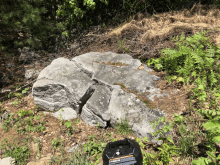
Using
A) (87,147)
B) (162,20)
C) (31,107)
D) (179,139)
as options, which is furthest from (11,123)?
(162,20)

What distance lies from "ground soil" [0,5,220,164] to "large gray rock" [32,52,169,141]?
23cm

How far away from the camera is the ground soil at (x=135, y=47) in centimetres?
336

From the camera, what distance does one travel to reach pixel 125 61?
4.37 m

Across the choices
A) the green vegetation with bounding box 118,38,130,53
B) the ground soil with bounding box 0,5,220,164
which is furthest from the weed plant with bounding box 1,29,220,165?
the green vegetation with bounding box 118,38,130,53

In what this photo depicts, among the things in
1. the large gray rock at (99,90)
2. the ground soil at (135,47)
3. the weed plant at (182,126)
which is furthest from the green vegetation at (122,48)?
the weed plant at (182,126)

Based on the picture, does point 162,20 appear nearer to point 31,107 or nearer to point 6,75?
point 31,107

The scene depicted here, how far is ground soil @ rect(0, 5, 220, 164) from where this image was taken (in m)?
3.36

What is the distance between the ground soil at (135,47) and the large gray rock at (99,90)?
230 millimetres

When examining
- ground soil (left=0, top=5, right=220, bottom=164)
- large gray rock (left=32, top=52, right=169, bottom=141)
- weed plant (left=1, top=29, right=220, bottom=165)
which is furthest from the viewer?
ground soil (left=0, top=5, right=220, bottom=164)

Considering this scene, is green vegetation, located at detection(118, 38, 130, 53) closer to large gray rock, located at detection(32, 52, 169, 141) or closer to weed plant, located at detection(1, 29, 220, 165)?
large gray rock, located at detection(32, 52, 169, 141)

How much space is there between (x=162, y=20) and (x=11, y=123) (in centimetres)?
563

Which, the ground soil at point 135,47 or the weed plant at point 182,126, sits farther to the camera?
the ground soil at point 135,47

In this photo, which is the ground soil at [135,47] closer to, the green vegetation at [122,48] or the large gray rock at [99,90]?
the green vegetation at [122,48]

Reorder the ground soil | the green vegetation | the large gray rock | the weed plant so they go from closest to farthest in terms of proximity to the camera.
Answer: the weed plant → the large gray rock → the ground soil → the green vegetation
